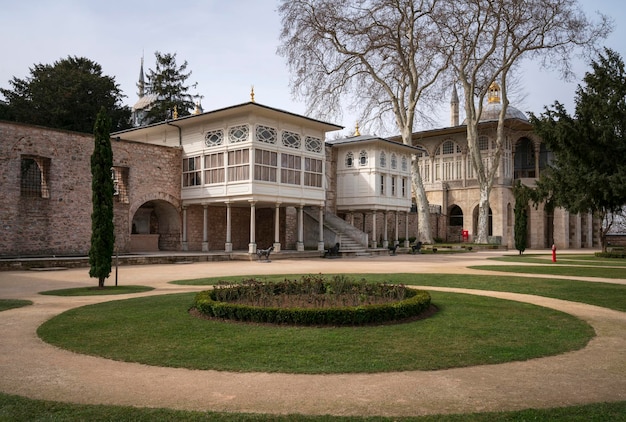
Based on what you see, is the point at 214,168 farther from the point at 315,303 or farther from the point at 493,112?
the point at 493,112

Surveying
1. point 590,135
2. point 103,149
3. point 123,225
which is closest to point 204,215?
point 123,225

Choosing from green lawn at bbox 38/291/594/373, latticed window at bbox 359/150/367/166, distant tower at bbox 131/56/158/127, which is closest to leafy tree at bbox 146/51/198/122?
distant tower at bbox 131/56/158/127

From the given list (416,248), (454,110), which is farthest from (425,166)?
(416,248)

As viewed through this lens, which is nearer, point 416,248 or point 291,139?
point 291,139

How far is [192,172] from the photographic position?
29.2m

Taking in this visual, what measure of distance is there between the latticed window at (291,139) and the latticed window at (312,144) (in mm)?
627

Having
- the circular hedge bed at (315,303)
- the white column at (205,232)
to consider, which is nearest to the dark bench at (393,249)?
the white column at (205,232)

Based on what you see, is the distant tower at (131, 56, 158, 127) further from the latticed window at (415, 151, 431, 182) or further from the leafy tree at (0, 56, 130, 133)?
the latticed window at (415, 151, 431, 182)

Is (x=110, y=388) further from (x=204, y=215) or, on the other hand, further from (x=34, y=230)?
(x=204, y=215)

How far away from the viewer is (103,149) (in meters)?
14.2

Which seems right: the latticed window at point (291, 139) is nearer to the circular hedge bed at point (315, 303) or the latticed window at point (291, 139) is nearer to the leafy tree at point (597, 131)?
the leafy tree at point (597, 131)

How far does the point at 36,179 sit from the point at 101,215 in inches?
526

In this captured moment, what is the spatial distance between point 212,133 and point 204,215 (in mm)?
4458

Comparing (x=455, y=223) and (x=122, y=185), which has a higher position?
(x=122, y=185)
